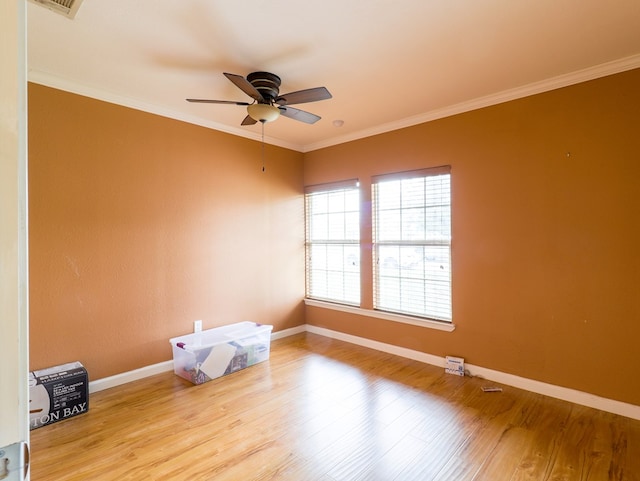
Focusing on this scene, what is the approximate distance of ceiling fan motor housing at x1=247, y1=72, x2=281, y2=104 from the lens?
2.56 m

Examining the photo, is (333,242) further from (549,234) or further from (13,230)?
(13,230)

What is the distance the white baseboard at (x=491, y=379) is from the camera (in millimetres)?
2500

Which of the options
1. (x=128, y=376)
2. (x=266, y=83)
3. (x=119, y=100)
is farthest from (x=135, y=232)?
(x=266, y=83)

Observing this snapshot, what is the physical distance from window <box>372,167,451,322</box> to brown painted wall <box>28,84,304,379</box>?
4.83ft

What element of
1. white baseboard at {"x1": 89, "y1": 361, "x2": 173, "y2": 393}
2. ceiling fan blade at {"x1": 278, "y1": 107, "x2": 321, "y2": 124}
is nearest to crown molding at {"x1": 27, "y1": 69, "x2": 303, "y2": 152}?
ceiling fan blade at {"x1": 278, "y1": 107, "x2": 321, "y2": 124}

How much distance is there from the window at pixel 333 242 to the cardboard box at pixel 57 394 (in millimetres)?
2858

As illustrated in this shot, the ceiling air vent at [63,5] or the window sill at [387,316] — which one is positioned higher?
the ceiling air vent at [63,5]

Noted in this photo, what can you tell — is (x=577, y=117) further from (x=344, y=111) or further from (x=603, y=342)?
(x=344, y=111)

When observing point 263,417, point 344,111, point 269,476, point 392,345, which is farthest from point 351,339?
point 344,111

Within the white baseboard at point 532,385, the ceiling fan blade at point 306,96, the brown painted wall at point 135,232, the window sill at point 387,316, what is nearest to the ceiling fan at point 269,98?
the ceiling fan blade at point 306,96

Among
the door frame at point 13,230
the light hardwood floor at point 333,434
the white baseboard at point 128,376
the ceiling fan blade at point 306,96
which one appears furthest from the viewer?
the white baseboard at point 128,376

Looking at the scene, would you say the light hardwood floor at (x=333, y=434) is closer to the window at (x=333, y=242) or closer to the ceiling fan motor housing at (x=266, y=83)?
the window at (x=333, y=242)

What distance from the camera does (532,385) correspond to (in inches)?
112

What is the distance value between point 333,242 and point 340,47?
8.51 ft
